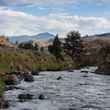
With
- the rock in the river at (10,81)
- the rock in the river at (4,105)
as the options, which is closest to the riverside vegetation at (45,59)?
the rock in the river at (10,81)

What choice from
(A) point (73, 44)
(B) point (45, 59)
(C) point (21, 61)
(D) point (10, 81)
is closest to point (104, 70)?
(C) point (21, 61)

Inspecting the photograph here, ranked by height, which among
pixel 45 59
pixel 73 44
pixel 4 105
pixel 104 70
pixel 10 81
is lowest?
pixel 104 70

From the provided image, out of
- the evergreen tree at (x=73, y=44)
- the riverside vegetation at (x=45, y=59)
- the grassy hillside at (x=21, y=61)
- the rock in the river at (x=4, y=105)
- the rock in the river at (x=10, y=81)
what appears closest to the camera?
the rock in the river at (x=4, y=105)

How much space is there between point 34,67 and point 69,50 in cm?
7580

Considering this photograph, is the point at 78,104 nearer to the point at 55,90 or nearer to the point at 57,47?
the point at 55,90

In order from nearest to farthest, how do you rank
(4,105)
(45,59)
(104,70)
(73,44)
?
(4,105) < (104,70) < (45,59) < (73,44)

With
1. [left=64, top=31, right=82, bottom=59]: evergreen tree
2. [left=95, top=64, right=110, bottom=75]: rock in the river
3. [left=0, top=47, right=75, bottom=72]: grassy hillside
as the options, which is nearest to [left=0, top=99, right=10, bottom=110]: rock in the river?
[left=0, top=47, right=75, bottom=72]: grassy hillside

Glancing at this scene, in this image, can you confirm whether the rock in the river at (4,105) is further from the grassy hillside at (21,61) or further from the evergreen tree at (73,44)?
the evergreen tree at (73,44)

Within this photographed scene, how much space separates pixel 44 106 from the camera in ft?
140

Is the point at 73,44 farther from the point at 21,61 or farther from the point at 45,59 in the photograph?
the point at 21,61

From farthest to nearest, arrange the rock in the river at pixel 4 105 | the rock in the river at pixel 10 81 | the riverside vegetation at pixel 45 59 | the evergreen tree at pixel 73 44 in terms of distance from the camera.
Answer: the evergreen tree at pixel 73 44, the riverside vegetation at pixel 45 59, the rock in the river at pixel 10 81, the rock in the river at pixel 4 105

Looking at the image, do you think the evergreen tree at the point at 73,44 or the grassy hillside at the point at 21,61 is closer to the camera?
the grassy hillside at the point at 21,61

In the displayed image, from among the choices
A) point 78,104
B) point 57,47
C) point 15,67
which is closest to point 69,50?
point 57,47

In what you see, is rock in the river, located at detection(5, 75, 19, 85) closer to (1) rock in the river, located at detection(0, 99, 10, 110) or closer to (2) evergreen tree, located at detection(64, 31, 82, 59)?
(1) rock in the river, located at detection(0, 99, 10, 110)
